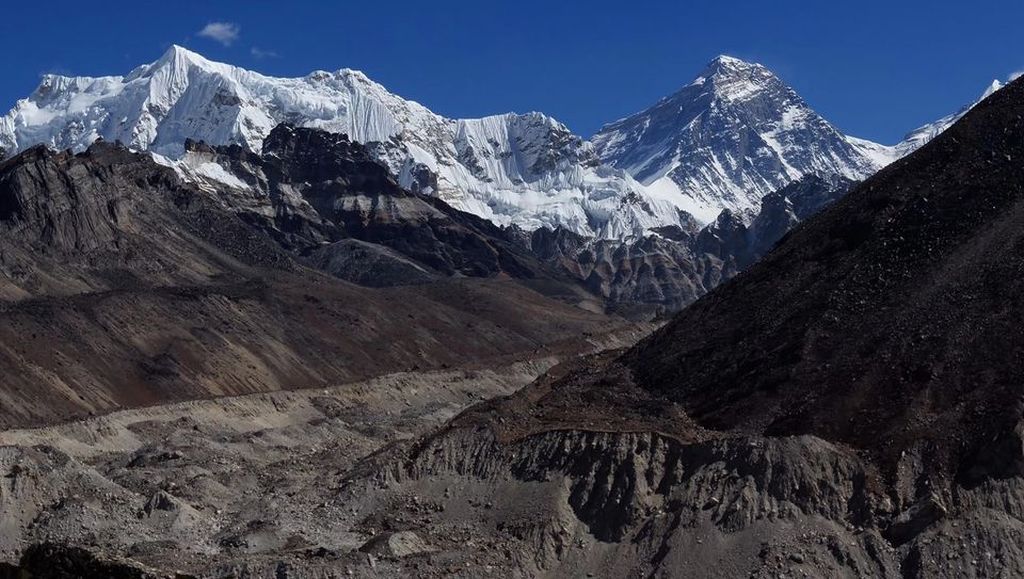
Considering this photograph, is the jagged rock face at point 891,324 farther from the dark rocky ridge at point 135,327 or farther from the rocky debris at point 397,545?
the dark rocky ridge at point 135,327

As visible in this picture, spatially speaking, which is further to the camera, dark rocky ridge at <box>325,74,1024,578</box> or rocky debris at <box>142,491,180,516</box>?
rocky debris at <box>142,491,180,516</box>

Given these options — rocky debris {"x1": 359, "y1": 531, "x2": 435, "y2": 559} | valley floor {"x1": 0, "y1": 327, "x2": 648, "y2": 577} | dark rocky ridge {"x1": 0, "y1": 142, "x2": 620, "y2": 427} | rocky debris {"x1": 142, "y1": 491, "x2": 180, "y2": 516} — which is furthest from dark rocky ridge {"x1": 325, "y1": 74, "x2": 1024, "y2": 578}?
dark rocky ridge {"x1": 0, "y1": 142, "x2": 620, "y2": 427}

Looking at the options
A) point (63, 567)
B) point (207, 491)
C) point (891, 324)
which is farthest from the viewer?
point (207, 491)

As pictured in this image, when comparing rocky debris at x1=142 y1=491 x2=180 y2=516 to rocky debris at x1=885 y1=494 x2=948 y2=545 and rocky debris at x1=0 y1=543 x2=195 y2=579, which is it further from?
rocky debris at x1=885 y1=494 x2=948 y2=545

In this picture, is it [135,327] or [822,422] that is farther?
[135,327]

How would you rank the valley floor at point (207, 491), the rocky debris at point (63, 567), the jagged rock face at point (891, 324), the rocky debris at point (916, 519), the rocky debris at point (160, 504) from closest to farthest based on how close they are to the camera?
the rocky debris at point (63, 567), the rocky debris at point (916, 519), the valley floor at point (207, 491), the jagged rock face at point (891, 324), the rocky debris at point (160, 504)

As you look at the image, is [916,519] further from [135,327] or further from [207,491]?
[135,327]

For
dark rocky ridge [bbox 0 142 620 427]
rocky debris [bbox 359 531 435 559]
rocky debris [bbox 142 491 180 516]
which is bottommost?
rocky debris [bbox 359 531 435 559]

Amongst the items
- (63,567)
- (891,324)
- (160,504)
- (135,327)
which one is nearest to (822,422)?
(891,324)

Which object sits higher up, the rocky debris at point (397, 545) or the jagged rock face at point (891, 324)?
the jagged rock face at point (891, 324)

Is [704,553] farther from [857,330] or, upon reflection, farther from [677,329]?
[677,329]

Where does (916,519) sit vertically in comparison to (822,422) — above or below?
below

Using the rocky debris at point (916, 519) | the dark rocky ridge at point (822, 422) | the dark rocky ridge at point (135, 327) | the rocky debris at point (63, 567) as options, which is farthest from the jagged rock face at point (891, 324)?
the dark rocky ridge at point (135, 327)
